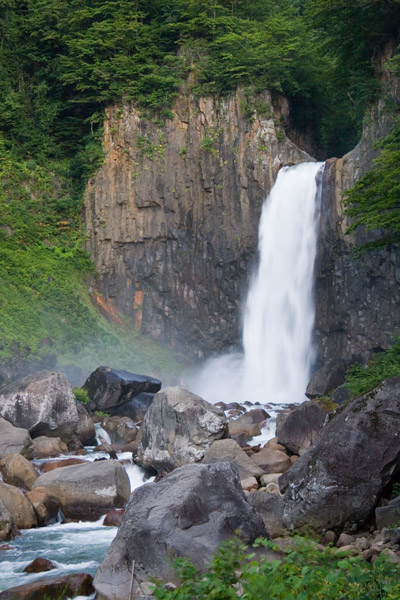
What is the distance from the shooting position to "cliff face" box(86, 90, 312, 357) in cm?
2830

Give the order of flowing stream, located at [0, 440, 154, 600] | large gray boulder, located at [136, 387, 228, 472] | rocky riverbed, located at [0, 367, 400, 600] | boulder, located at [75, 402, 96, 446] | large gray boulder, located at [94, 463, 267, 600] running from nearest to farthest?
1. large gray boulder, located at [94, 463, 267, 600]
2. rocky riverbed, located at [0, 367, 400, 600]
3. flowing stream, located at [0, 440, 154, 600]
4. large gray boulder, located at [136, 387, 228, 472]
5. boulder, located at [75, 402, 96, 446]

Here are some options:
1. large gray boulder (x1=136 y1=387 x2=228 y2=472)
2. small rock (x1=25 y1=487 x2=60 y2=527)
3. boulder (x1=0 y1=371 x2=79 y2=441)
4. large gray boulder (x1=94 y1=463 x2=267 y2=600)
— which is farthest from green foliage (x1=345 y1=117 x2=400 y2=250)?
boulder (x1=0 y1=371 x2=79 y2=441)

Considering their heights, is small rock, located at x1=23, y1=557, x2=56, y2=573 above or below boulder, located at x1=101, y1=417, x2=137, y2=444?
above

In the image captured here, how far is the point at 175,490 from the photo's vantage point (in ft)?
24.3

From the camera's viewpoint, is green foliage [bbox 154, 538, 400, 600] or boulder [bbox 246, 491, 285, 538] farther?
boulder [bbox 246, 491, 285, 538]

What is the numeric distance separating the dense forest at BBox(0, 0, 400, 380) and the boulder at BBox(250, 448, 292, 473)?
14.0 m

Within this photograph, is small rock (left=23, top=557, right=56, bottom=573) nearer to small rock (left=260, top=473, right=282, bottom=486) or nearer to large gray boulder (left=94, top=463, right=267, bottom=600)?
large gray boulder (left=94, top=463, right=267, bottom=600)

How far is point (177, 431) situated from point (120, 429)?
4.71 m

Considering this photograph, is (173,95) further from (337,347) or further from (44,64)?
(337,347)

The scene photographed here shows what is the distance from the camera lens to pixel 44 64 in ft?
109

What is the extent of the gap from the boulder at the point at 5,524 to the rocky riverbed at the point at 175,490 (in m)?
0.02

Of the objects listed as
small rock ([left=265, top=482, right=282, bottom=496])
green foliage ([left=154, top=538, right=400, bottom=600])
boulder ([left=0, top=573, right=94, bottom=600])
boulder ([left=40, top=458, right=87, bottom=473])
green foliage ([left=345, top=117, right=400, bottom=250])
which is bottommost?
boulder ([left=40, top=458, right=87, bottom=473])

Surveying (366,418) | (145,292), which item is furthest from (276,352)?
(366,418)

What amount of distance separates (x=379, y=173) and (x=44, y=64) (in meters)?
25.7
